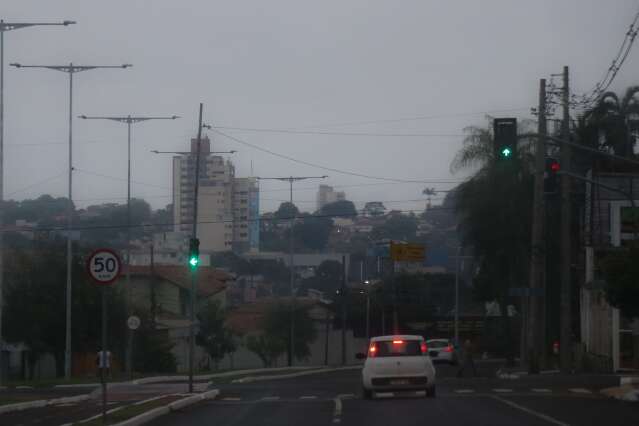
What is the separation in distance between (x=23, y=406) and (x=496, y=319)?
58709 millimetres

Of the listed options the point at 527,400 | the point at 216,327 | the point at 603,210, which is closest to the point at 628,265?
the point at 527,400

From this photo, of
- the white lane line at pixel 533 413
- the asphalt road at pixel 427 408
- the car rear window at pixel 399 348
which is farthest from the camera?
the car rear window at pixel 399 348

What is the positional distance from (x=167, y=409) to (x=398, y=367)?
637cm

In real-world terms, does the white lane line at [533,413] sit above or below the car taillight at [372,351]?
below

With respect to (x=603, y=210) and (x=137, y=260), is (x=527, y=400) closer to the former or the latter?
(x=603, y=210)

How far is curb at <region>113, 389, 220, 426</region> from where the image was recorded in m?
20.1

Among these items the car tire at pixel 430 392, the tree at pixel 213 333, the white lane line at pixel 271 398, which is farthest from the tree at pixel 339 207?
the car tire at pixel 430 392

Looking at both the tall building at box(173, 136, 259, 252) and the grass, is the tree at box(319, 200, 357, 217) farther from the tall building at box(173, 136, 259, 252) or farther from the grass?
the grass

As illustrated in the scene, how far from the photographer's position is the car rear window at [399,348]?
27.4m

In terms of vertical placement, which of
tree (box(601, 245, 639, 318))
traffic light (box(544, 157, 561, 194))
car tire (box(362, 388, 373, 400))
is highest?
traffic light (box(544, 157, 561, 194))

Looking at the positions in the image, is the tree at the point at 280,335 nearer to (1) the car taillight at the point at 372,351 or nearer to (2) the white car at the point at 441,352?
(2) the white car at the point at 441,352

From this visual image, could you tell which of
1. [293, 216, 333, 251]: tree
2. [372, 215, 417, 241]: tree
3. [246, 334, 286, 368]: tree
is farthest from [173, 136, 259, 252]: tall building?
[246, 334, 286, 368]: tree

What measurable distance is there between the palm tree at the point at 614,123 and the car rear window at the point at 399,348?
105 ft

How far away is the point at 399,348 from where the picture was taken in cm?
2741
